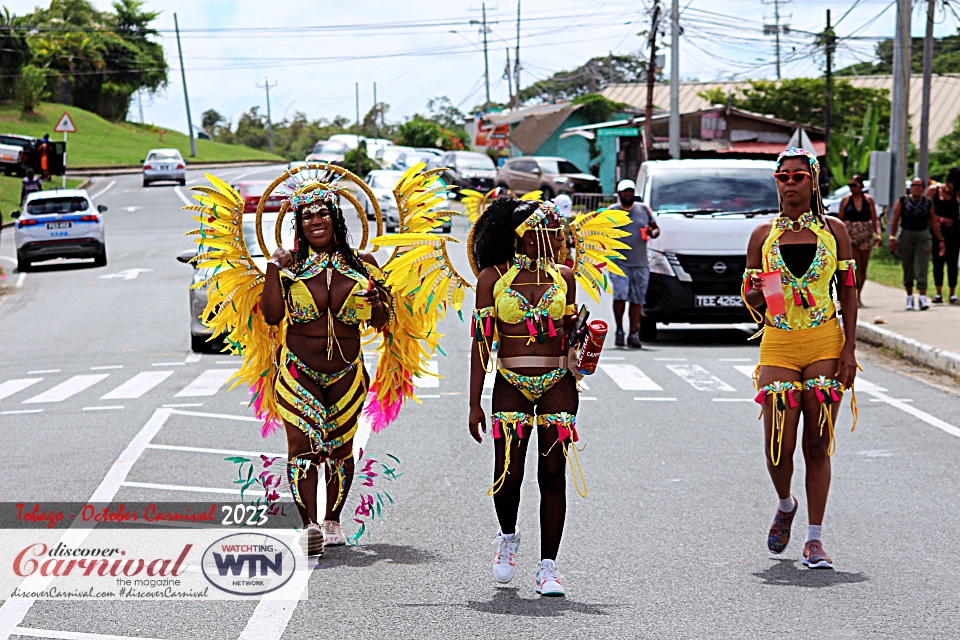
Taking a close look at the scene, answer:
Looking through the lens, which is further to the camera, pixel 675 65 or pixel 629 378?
pixel 675 65

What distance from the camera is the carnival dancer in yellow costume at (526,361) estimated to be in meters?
5.71

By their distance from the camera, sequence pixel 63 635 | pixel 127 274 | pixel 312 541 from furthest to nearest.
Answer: pixel 127 274 → pixel 312 541 → pixel 63 635

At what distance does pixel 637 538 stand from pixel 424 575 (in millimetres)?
1255

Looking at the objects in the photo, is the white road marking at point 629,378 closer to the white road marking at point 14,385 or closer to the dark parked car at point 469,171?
the white road marking at point 14,385

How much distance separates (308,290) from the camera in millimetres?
6320

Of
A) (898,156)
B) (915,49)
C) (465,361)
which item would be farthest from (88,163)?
(465,361)

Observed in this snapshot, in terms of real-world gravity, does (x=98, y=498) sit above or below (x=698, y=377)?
above

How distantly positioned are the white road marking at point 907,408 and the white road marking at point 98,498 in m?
5.92

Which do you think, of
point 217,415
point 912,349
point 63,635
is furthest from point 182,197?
point 63,635

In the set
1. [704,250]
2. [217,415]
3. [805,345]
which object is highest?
[805,345]

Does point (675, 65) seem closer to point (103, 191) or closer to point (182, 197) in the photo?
point (182, 197)

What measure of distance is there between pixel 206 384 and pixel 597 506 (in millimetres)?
6335

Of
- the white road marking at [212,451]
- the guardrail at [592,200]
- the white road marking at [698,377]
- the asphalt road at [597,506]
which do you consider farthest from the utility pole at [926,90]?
the white road marking at [212,451]

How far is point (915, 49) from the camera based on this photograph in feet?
227
